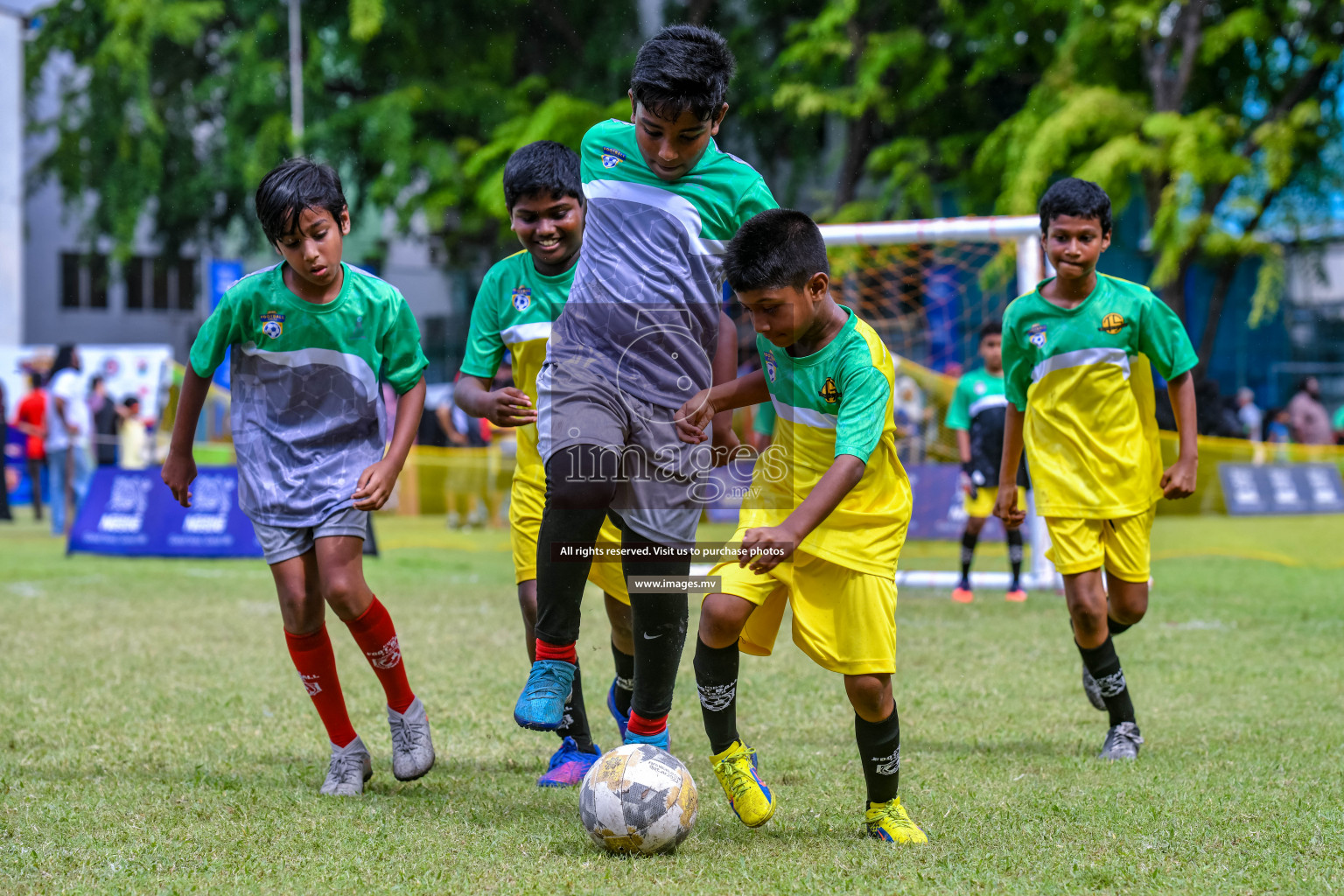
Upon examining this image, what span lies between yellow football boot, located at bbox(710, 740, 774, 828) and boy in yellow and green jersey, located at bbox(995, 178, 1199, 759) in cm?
176

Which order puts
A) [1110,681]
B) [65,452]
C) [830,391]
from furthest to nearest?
1. [65,452]
2. [1110,681]
3. [830,391]

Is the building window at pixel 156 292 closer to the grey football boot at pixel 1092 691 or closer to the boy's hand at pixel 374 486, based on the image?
the boy's hand at pixel 374 486

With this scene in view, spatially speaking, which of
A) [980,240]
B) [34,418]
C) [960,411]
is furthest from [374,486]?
[34,418]

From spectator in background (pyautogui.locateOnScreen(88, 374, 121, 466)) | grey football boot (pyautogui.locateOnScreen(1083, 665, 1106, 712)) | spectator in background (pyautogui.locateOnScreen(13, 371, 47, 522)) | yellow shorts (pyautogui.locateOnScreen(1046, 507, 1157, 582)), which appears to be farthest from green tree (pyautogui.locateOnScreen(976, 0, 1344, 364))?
spectator in background (pyautogui.locateOnScreen(13, 371, 47, 522))

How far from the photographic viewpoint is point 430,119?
806 inches

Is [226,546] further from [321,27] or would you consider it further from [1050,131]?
[321,27]

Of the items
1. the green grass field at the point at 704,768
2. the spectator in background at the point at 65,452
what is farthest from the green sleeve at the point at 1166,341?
the spectator in background at the point at 65,452

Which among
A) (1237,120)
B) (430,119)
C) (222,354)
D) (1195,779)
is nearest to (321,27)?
(430,119)

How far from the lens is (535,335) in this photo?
443 centimetres

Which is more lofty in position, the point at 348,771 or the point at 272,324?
the point at 272,324

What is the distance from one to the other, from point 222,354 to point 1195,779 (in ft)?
11.1

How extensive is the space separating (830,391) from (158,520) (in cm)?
1077

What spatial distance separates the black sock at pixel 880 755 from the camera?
11.9 feet

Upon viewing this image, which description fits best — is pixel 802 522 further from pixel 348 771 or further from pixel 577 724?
pixel 348 771
